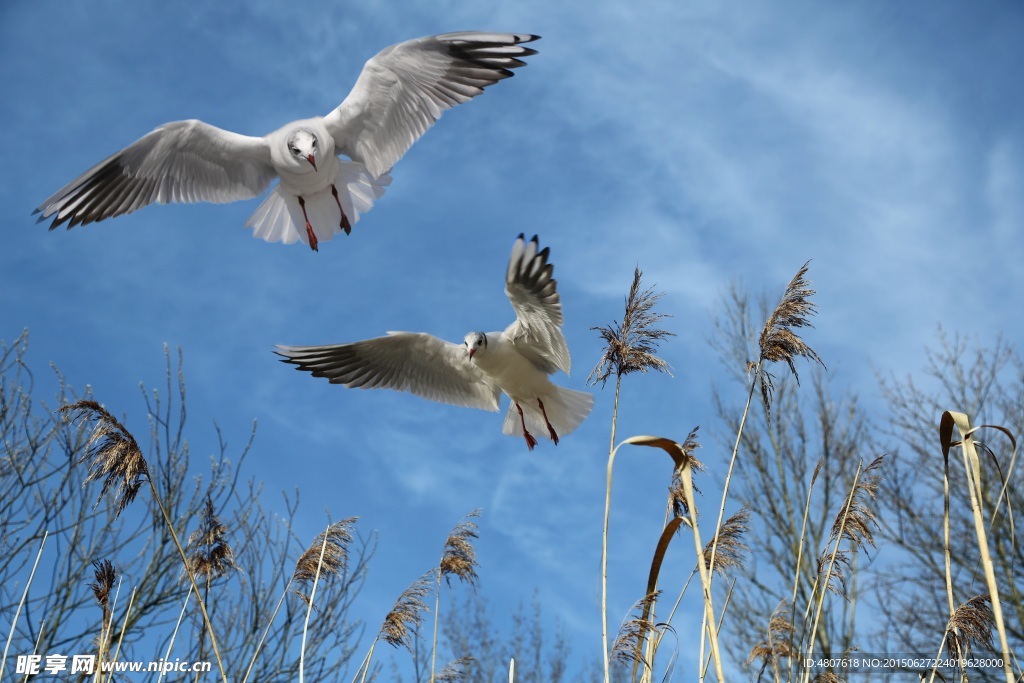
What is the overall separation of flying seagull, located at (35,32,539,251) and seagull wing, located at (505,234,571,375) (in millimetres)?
1643

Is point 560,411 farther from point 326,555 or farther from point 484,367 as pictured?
point 326,555

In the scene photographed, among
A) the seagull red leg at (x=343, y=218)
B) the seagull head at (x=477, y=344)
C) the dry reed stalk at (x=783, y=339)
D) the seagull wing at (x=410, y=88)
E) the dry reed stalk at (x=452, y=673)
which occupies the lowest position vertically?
the dry reed stalk at (x=452, y=673)

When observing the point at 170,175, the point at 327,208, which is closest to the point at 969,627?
the point at 327,208

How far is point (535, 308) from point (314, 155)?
1921mm

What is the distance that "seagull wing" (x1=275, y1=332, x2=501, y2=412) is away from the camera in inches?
224

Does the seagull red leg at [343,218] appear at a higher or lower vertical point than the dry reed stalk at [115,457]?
Result: higher

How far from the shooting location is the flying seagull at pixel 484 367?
523 cm

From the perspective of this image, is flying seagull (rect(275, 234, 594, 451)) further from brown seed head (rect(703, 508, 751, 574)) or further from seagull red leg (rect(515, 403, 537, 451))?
brown seed head (rect(703, 508, 751, 574))

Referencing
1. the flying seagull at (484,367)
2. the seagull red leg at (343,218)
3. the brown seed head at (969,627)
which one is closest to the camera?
the brown seed head at (969,627)

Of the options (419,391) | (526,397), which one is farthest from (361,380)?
(526,397)

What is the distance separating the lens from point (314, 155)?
19.6ft

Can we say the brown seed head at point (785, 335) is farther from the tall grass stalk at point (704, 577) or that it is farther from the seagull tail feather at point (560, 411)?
the seagull tail feather at point (560, 411)

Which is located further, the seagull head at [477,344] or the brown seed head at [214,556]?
the seagull head at [477,344]

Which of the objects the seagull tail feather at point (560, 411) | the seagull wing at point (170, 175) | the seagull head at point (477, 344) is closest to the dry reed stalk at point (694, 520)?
the seagull head at point (477, 344)
